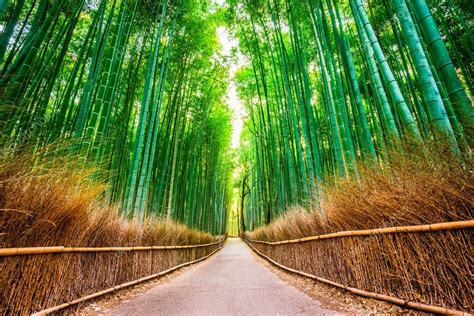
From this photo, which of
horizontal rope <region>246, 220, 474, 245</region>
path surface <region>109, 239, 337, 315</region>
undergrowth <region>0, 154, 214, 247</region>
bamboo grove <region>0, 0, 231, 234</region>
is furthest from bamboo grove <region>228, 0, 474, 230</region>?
undergrowth <region>0, 154, 214, 247</region>

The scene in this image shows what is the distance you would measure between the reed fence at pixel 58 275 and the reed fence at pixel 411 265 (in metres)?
2.26

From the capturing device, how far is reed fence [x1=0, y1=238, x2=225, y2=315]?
1466 millimetres

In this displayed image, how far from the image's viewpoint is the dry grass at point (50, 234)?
1458mm

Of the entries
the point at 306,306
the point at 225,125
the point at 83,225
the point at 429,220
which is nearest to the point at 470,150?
the point at 429,220

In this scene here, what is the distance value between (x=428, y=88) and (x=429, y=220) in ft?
2.79

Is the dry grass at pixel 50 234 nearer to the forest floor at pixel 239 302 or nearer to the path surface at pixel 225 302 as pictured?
the forest floor at pixel 239 302

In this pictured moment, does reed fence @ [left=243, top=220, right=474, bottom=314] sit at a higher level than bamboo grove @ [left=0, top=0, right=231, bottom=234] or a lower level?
lower

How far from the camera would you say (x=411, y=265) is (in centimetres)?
165

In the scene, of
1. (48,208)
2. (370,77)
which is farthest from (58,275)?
(370,77)

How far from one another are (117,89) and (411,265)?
14.7 ft

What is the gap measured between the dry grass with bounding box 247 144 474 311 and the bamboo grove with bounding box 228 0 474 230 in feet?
0.56

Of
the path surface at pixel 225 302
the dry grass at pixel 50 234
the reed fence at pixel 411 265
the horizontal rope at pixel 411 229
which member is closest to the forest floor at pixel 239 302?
the path surface at pixel 225 302

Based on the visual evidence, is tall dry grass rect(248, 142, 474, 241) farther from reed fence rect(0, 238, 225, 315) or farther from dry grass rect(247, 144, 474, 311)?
reed fence rect(0, 238, 225, 315)

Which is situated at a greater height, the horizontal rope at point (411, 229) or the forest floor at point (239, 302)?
the horizontal rope at point (411, 229)
